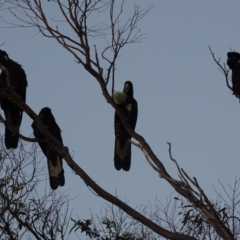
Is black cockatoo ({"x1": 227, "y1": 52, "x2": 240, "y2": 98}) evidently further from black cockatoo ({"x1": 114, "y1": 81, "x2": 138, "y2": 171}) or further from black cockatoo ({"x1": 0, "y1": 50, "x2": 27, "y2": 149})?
black cockatoo ({"x1": 0, "y1": 50, "x2": 27, "y2": 149})

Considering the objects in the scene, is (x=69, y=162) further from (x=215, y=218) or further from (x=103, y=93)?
(x=215, y=218)

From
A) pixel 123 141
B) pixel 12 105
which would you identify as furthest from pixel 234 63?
pixel 12 105

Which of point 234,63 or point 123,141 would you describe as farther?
point 123,141

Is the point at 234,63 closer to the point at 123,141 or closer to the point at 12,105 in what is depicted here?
the point at 123,141

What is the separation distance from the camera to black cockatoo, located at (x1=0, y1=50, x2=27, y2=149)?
23.2 feet

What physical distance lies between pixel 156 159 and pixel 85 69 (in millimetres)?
1066

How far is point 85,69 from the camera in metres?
5.73

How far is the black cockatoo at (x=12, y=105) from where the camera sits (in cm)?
708

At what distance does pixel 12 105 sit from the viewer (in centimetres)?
726

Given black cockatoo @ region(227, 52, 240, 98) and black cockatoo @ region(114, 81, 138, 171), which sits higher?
black cockatoo @ region(227, 52, 240, 98)

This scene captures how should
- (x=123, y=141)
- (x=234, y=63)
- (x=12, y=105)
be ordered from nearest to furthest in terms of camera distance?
1. (x=12, y=105)
2. (x=234, y=63)
3. (x=123, y=141)

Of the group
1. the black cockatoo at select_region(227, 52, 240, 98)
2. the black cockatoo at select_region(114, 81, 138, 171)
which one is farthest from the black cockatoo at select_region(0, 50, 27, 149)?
the black cockatoo at select_region(227, 52, 240, 98)

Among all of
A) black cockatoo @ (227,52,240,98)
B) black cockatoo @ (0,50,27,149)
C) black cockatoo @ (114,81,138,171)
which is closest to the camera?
black cockatoo @ (0,50,27,149)

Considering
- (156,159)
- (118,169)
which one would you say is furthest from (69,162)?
(118,169)
